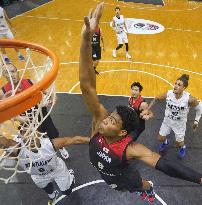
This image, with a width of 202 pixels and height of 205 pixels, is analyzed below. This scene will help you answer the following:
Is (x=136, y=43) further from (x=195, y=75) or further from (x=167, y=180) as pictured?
(x=167, y=180)

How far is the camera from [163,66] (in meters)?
10.3

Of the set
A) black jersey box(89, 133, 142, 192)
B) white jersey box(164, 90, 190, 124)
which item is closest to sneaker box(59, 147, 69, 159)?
black jersey box(89, 133, 142, 192)

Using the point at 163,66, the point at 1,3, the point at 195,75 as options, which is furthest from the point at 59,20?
the point at 195,75

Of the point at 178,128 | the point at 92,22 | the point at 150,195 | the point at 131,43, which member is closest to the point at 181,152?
the point at 178,128

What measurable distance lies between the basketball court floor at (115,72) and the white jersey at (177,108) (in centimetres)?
106

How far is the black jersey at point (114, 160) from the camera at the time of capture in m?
3.43

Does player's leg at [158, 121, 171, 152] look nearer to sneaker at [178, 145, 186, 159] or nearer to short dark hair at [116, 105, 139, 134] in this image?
sneaker at [178, 145, 186, 159]

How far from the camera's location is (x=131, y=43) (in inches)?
479

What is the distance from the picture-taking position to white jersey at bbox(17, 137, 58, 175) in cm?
416

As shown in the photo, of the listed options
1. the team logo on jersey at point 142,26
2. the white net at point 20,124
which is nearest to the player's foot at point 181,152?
the white net at point 20,124

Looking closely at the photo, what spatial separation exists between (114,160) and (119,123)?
1.66 ft

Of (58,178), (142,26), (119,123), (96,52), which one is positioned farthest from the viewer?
(142,26)

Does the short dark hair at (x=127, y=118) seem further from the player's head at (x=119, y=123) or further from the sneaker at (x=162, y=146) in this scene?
the sneaker at (x=162, y=146)

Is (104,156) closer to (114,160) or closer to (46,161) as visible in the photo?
(114,160)
